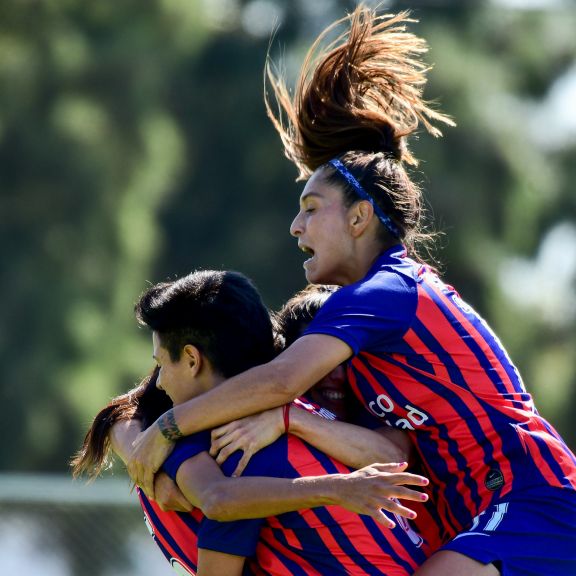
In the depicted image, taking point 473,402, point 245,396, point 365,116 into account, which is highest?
point 365,116

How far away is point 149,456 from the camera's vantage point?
10.5 feet

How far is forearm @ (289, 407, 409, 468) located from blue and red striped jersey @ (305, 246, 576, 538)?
0.19 m

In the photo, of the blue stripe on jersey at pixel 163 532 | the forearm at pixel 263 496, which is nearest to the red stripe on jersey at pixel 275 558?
the forearm at pixel 263 496

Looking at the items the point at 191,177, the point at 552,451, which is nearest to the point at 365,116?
the point at 552,451

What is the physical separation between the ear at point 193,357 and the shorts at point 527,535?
0.83 meters

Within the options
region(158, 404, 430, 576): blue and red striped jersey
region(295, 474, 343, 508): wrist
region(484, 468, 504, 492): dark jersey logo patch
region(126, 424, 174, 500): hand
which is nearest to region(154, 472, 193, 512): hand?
region(126, 424, 174, 500): hand

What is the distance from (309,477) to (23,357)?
9310mm

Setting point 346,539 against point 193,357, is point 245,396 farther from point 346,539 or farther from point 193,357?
point 346,539

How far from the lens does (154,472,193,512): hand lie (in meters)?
3.12

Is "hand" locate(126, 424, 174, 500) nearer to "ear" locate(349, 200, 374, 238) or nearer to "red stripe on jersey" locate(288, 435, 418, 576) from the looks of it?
"red stripe on jersey" locate(288, 435, 418, 576)

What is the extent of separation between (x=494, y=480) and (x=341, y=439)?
0.53 metres

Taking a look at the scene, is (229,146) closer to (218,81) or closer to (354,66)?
(218,81)

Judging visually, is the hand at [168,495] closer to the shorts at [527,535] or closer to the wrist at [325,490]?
the wrist at [325,490]

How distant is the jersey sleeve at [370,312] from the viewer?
128 inches
